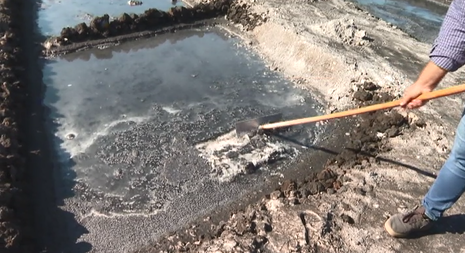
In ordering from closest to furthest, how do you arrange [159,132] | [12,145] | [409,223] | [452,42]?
[452,42]
[409,223]
[12,145]
[159,132]

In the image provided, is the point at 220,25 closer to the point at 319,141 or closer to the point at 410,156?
the point at 319,141


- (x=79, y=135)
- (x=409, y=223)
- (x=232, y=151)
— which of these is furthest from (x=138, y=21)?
(x=409, y=223)

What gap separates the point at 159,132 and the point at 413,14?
6643 millimetres

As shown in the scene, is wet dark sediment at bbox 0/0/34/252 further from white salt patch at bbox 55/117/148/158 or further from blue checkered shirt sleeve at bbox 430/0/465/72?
blue checkered shirt sleeve at bbox 430/0/465/72

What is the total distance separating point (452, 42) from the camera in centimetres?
259

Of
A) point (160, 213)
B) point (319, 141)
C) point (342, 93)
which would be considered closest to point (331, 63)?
point (342, 93)

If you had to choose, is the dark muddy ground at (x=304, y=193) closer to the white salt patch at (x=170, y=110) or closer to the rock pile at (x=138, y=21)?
the white salt patch at (x=170, y=110)

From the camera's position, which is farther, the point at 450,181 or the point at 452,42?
the point at 450,181

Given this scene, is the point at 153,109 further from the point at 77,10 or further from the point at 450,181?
the point at 77,10

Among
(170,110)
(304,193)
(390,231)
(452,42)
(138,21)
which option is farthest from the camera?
(138,21)

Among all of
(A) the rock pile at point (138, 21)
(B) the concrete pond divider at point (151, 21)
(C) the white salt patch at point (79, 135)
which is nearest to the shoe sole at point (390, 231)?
(C) the white salt patch at point (79, 135)

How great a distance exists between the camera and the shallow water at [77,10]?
831 cm

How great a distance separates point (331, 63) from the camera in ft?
22.2

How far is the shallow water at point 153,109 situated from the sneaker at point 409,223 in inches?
69.3
